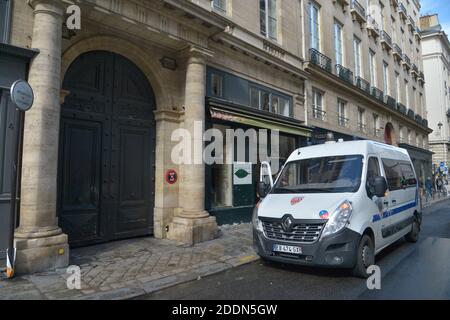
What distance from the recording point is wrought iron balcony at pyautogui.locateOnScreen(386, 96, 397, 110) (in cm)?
2259

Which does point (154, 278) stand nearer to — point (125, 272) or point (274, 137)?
point (125, 272)

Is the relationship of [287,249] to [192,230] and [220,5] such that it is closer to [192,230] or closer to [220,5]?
[192,230]

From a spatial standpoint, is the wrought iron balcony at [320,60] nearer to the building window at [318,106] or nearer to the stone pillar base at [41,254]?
the building window at [318,106]

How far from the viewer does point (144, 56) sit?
7.96 m

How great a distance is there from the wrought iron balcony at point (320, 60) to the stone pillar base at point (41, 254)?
12478 millimetres

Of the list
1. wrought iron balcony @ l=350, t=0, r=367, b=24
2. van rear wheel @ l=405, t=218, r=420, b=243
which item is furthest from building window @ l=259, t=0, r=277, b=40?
wrought iron balcony @ l=350, t=0, r=367, b=24

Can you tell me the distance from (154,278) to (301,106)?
34.2ft

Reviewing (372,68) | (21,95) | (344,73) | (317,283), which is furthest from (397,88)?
(21,95)

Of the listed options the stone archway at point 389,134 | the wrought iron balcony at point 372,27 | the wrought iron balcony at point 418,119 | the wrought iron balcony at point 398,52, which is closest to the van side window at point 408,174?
the stone archway at point 389,134

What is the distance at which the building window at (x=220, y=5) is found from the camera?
1000 cm

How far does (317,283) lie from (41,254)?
434 centimetres

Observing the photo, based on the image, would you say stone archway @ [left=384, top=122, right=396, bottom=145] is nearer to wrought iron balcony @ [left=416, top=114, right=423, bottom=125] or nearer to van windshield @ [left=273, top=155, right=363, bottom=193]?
wrought iron balcony @ [left=416, top=114, right=423, bottom=125]
